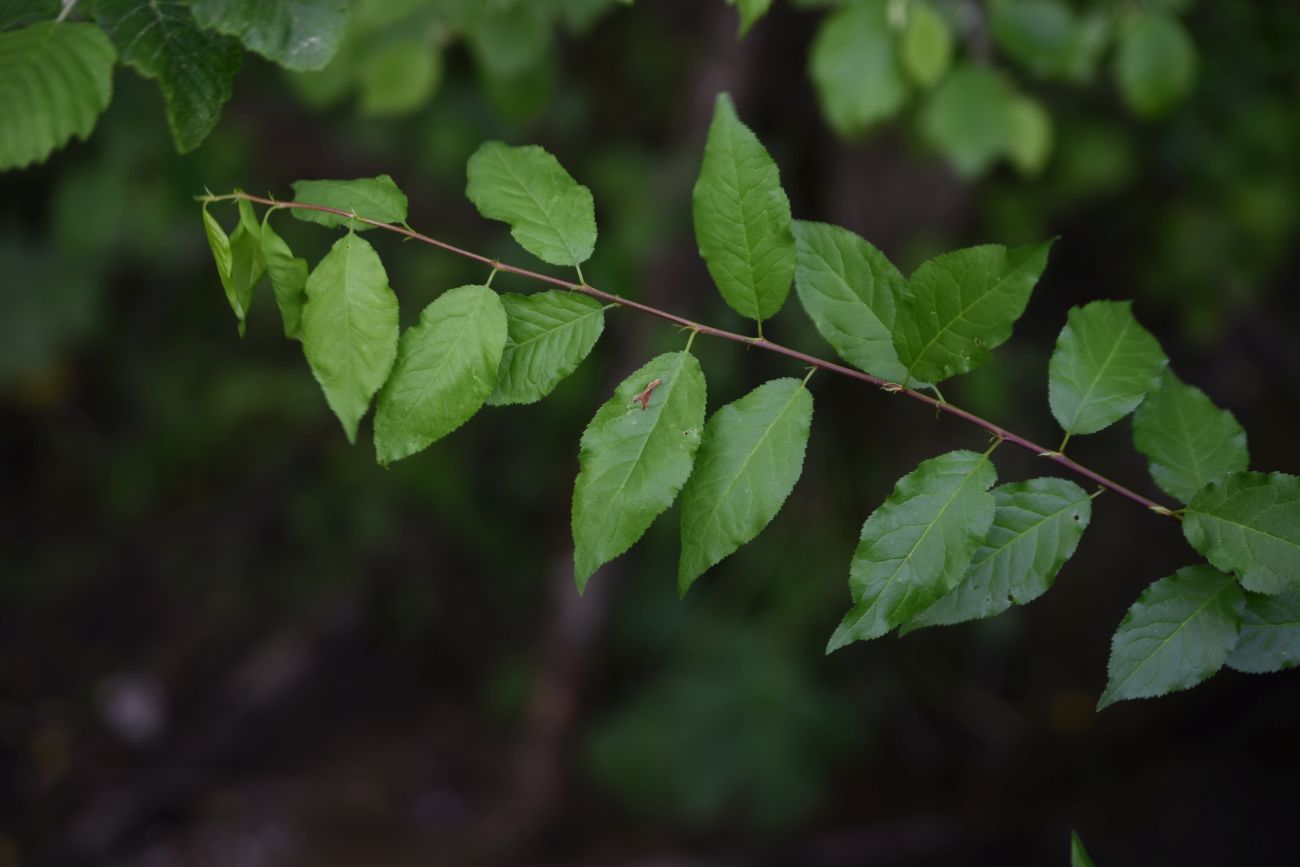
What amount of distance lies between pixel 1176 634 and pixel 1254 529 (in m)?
0.13

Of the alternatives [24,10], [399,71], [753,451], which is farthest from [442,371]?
[399,71]

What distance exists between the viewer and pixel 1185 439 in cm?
101

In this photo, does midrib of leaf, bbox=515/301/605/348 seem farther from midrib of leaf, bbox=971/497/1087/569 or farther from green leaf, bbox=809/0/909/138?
green leaf, bbox=809/0/909/138

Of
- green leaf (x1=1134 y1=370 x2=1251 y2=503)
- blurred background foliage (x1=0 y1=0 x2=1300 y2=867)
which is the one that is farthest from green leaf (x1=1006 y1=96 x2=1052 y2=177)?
green leaf (x1=1134 y1=370 x2=1251 y2=503)

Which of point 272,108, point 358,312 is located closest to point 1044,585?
point 358,312

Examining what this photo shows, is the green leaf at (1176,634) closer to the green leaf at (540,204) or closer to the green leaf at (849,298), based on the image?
the green leaf at (849,298)

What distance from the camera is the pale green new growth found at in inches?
36.5

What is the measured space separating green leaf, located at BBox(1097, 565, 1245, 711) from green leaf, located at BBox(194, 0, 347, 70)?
3.31 ft

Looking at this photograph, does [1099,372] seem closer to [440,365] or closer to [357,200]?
[440,365]

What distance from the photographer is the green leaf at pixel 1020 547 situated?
36.5 inches

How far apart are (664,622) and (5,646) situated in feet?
8.39

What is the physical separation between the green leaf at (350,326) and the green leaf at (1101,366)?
0.68 m

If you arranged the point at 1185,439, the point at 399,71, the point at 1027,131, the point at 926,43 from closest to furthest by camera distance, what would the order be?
the point at 1185,439
the point at 926,43
the point at 399,71
the point at 1027,131

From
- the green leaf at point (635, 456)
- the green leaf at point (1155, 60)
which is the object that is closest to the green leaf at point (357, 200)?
the green leaf at point (635, 456)
